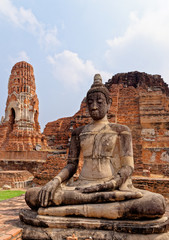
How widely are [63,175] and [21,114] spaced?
21587 mm

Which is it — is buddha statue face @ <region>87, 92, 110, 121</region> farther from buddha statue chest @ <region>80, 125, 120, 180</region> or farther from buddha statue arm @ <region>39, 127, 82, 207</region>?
buddha statue arm @ <region>39, 127, 82, 207</region>

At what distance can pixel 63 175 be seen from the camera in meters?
3.85

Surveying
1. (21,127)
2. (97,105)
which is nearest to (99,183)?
(97,105)

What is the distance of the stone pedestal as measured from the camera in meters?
2.81

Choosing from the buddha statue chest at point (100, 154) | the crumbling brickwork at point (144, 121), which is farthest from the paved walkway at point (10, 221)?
the crumbling brickwork at point (144, 121)

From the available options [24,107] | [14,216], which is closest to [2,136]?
[24,107]

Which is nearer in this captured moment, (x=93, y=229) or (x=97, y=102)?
(x=93, y=229)

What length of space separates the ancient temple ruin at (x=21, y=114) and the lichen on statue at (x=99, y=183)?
18122 mm

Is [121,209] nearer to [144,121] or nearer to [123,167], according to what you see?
[123,167]

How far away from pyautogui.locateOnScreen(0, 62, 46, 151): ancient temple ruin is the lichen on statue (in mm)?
18122

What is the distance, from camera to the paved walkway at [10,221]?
290 cm

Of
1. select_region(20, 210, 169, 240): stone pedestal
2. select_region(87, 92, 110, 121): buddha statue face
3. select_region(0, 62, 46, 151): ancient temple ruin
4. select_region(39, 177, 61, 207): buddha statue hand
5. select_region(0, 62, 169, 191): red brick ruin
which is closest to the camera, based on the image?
select_region(20, 210, 169, 240): stone pedestal

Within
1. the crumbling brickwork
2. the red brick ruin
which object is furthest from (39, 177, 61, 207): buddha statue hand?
the crumbling brickwork

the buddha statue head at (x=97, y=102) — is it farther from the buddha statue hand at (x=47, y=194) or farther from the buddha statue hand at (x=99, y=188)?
the buddha statue hand at (x=47, y=194)
